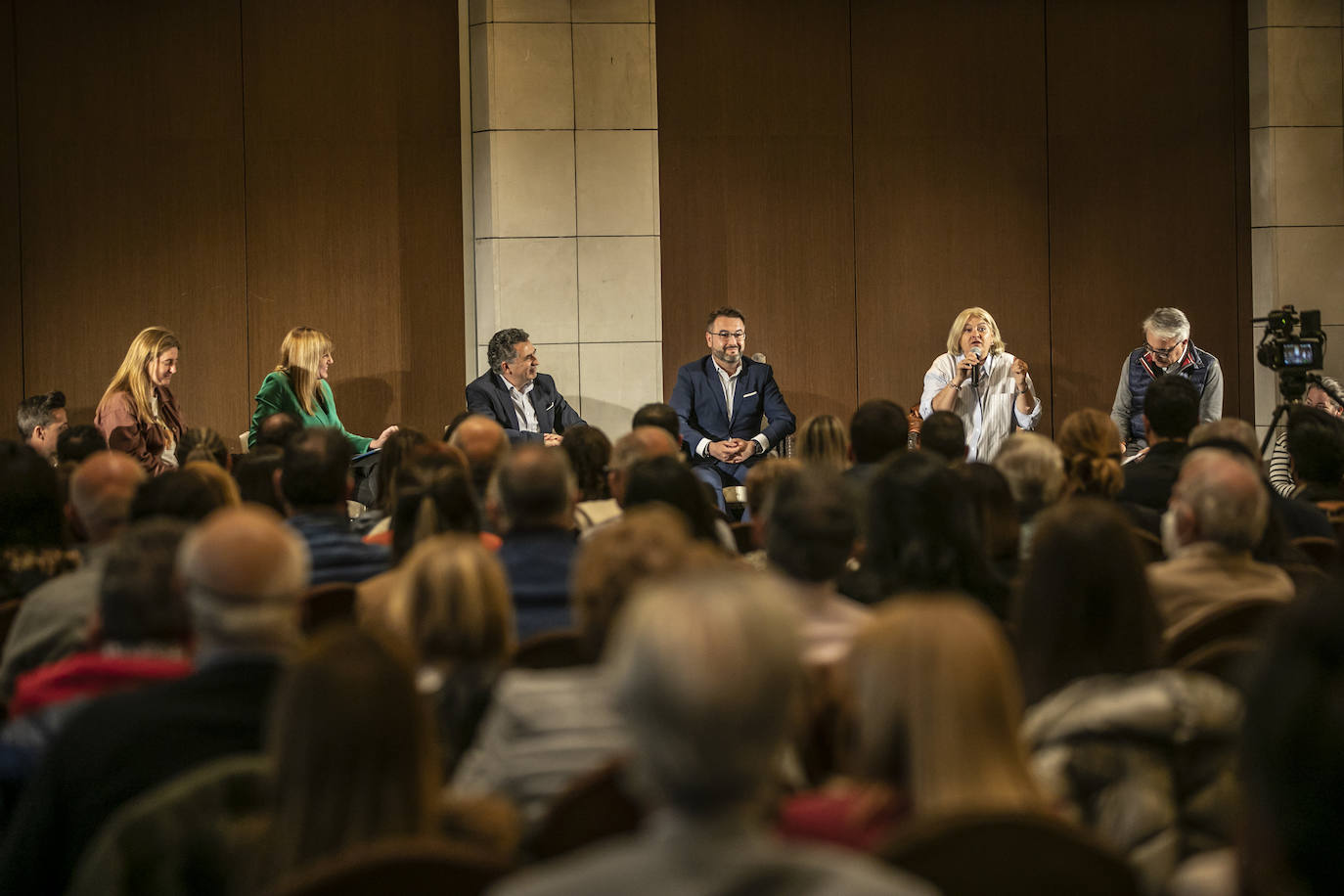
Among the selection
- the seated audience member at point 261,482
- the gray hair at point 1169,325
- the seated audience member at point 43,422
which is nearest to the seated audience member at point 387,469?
the seated audience member at point 261,482

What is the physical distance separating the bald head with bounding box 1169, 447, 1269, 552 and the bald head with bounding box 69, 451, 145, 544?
2.62 meters

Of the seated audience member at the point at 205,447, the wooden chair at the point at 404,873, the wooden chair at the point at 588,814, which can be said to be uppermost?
the seated audience member at the point at 205,447

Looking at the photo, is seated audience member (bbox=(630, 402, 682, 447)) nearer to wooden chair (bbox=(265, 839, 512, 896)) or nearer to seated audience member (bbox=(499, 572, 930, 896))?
wooden chair (bbox=(265, 839, 512, 896))

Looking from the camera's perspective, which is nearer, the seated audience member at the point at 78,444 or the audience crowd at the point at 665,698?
the audience crowd at the point at 665,698

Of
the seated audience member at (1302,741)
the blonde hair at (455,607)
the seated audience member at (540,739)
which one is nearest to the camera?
the seated audience member at (1302,741)

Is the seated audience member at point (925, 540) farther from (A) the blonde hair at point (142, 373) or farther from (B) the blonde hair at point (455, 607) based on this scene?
(A) the blonde hair at point (142, 373)

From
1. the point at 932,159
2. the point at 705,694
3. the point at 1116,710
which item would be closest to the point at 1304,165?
the point at 932,159

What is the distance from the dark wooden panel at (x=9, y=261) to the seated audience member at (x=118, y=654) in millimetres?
6552

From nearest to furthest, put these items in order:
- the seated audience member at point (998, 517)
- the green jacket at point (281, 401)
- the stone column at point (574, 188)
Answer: the seated audience member at point (998, 517)
the green jacket at point (281, 401)
the stone column at point (574, 188)

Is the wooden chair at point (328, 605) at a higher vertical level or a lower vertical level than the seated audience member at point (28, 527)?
lower

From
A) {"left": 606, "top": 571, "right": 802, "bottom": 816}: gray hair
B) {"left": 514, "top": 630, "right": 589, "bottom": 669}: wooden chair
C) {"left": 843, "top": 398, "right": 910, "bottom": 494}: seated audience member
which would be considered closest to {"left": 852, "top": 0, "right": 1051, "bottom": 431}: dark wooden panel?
{"left": 843, "top": 398, "right": 910, "bottom": 494}: seated audience member

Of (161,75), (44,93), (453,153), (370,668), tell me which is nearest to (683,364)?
(453,153)

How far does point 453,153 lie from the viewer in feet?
28.6

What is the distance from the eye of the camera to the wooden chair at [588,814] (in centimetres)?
190
